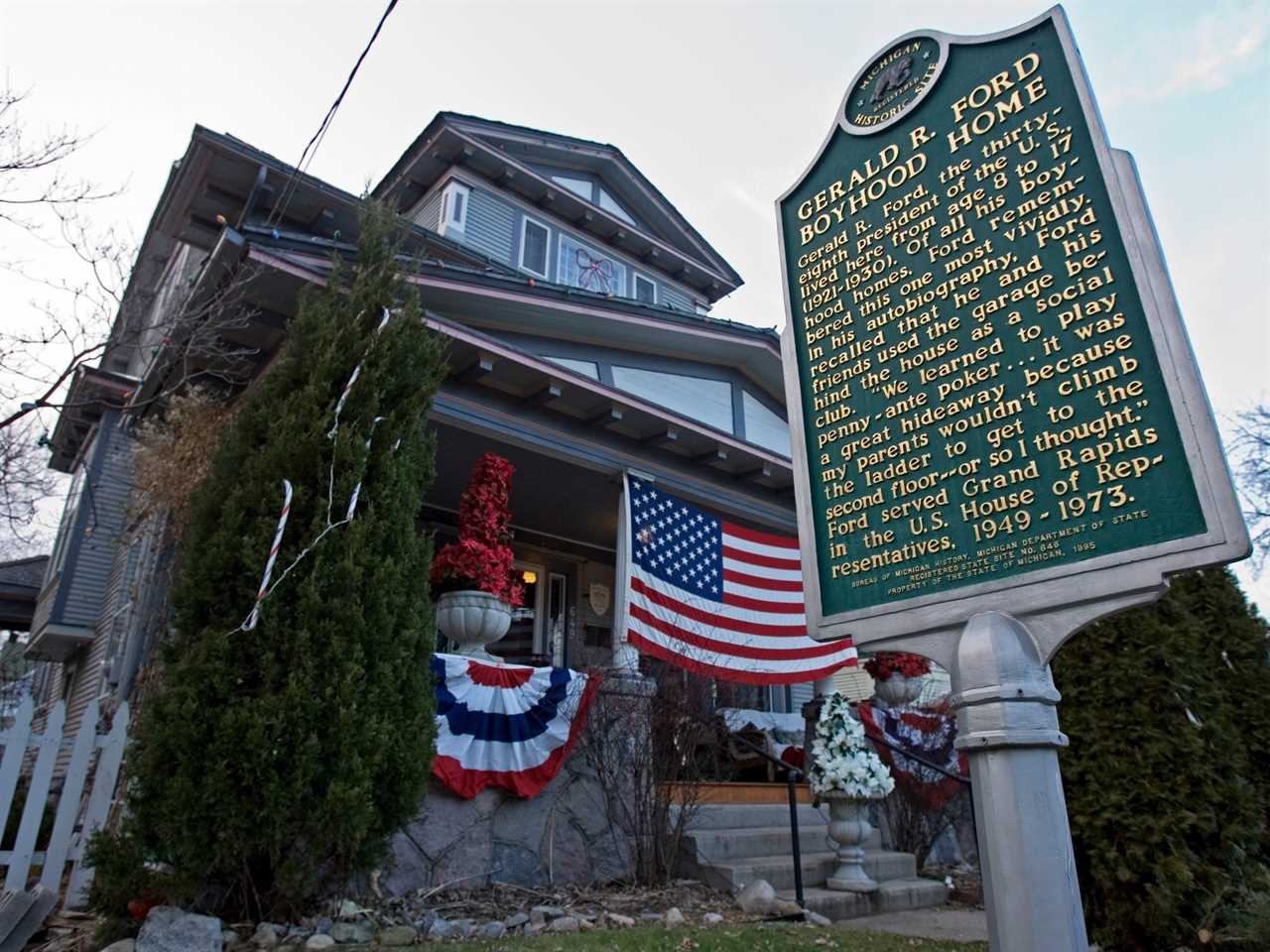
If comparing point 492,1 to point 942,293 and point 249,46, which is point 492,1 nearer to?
point 249,46

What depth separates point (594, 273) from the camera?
15.8 m

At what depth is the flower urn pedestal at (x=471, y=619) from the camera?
724cm

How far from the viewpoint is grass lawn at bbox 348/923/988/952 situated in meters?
4.12

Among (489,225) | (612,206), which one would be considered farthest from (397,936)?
(612,206)

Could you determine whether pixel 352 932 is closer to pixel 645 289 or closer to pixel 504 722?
pixel 504 722

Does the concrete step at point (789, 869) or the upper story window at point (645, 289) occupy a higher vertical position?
the upper story window at point (645, 289)

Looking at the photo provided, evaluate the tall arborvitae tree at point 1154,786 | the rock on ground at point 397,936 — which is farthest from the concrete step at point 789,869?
the tall arborvitae tree at point 1154,786

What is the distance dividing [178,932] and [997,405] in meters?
4.36

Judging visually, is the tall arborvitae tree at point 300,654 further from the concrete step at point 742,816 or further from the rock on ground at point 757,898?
the concrete step at point 742,816

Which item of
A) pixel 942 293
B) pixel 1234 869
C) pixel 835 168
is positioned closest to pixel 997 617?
pixel 942 293

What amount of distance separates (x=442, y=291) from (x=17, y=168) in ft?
12.5

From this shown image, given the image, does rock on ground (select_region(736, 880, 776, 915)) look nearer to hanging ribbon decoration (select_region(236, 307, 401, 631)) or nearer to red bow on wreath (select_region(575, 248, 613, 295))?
hanging ribbon decoration (select_region(236, 307, 401, 631))

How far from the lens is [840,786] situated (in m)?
6.64

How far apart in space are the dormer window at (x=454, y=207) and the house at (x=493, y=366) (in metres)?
0.03
